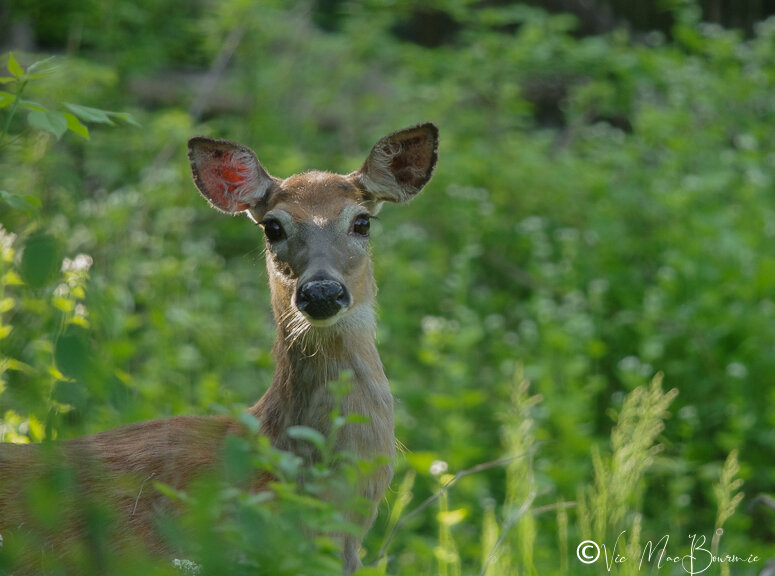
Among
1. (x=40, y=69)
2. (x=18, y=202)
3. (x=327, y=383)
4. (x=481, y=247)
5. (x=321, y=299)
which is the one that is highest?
(x=40, y=69)

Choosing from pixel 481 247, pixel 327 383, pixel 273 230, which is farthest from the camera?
pixel 481 247

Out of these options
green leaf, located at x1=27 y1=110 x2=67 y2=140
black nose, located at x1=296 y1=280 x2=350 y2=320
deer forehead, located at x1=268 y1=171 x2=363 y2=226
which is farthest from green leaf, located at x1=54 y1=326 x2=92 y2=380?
deer forehead, located at x1=268 y1=171 x2=363 y2=226

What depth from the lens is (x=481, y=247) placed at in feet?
25.0

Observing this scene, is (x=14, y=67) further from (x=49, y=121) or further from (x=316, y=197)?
(x=316, y=197)

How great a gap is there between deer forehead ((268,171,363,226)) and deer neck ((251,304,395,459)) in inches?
14.9

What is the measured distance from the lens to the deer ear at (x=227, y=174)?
4.02m

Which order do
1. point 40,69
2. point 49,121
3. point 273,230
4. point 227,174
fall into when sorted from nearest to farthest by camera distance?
point 49,121 < point 40,69 < point 273,230 < point 227,174

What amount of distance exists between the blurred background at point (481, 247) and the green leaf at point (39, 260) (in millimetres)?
933

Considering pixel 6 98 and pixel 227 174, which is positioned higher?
pixel 6 98

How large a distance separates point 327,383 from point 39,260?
5.94 ft

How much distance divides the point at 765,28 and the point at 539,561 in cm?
564

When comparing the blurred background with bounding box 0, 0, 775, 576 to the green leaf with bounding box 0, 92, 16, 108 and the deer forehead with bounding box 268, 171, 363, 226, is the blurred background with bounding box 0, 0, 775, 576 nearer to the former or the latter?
the green leaf with bounding box 0, 92, 16, 108

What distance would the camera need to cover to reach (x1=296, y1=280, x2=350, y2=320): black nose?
11.3ft

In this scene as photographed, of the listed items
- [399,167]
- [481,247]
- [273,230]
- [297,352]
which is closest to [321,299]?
[297,352]
